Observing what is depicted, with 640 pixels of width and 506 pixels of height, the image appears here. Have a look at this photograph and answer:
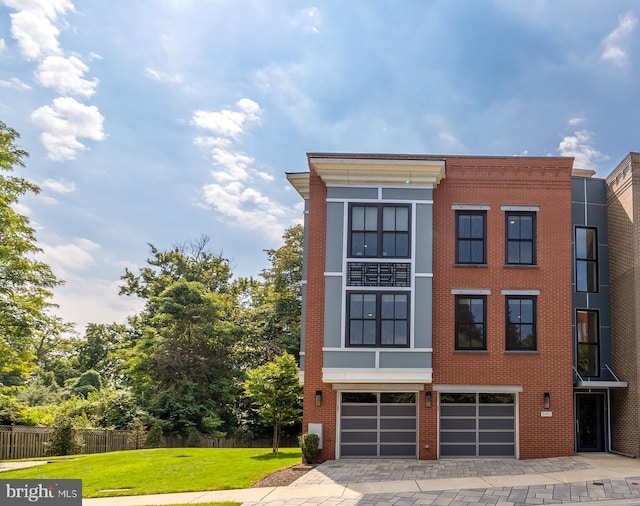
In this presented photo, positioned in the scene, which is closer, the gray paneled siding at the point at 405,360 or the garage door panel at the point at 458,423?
the gray paneled siding at the point at 405,360

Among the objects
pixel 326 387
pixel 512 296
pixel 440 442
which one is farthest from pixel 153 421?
pixel 512 296

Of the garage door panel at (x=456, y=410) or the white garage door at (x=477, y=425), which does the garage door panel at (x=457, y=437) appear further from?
the garage door panel at (x=456, y=410)

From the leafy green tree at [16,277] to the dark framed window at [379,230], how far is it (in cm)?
1386

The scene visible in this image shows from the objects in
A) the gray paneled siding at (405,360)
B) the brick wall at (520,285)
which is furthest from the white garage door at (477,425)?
the gray paneled siding at (405,360)

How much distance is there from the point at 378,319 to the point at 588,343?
24.2ft

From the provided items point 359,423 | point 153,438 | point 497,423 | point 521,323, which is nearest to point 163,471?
point 359,423

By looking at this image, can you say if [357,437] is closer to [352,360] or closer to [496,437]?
[352,360]

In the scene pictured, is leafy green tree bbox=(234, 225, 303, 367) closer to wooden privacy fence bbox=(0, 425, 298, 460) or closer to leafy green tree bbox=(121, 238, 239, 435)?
leafy green tree bbox=(121, 238, 239, 435)

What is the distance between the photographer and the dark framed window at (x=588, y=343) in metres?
17.5

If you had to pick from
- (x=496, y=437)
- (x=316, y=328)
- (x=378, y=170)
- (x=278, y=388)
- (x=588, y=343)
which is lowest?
(x=496, y=437)

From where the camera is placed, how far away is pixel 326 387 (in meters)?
16.3

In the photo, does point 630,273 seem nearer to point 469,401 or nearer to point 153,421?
point 469,401

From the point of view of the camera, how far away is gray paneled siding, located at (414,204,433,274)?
16453 millimetres

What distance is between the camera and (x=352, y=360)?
627 inches
